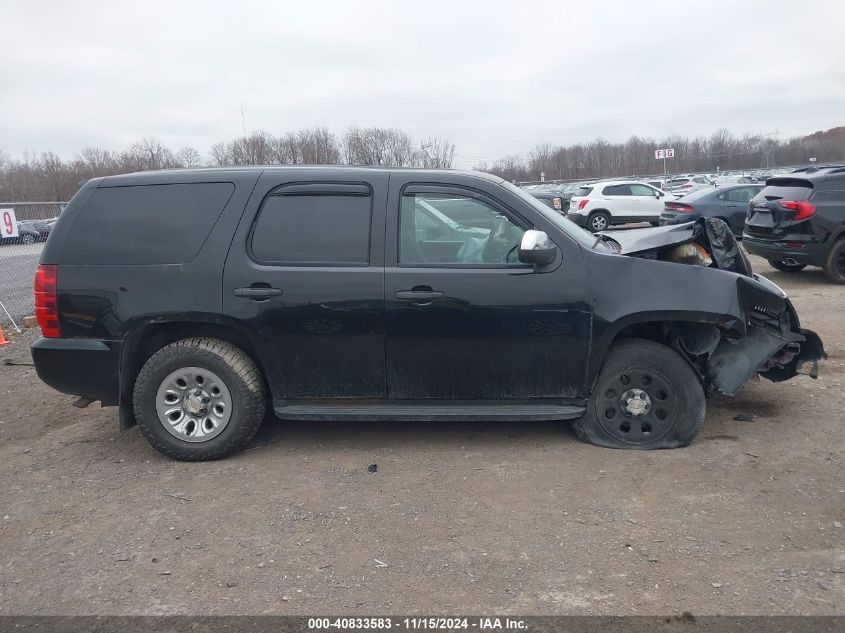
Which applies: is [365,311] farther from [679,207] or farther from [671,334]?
[679,207]

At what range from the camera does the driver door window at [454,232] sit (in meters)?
4.32

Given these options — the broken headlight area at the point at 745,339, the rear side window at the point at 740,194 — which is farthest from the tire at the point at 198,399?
the rear side window at the point at 740,194

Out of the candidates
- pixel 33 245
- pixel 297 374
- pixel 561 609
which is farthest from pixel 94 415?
pixel 33 245

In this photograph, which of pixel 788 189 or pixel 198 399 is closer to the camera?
pixel 198 399

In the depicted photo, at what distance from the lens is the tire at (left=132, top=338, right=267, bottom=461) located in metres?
4.40

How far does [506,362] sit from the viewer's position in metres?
4.31

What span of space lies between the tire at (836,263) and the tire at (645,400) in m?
6.95

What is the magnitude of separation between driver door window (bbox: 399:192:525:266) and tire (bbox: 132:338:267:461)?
1.32m

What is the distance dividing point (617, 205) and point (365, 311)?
66.7 ft

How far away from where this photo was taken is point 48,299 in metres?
4.42

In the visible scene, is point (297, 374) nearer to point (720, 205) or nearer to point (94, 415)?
point (94, 415)

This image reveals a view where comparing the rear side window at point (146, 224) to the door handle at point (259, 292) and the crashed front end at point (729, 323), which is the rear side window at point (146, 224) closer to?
the door handle at point (259, 292)

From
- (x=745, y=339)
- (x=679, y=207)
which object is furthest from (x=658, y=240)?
(x=679, y=207)

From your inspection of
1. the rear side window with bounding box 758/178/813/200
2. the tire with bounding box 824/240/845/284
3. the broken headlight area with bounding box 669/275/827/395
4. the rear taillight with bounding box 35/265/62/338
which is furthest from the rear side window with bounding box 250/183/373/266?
the tire with bounding box 824/240/845/284
